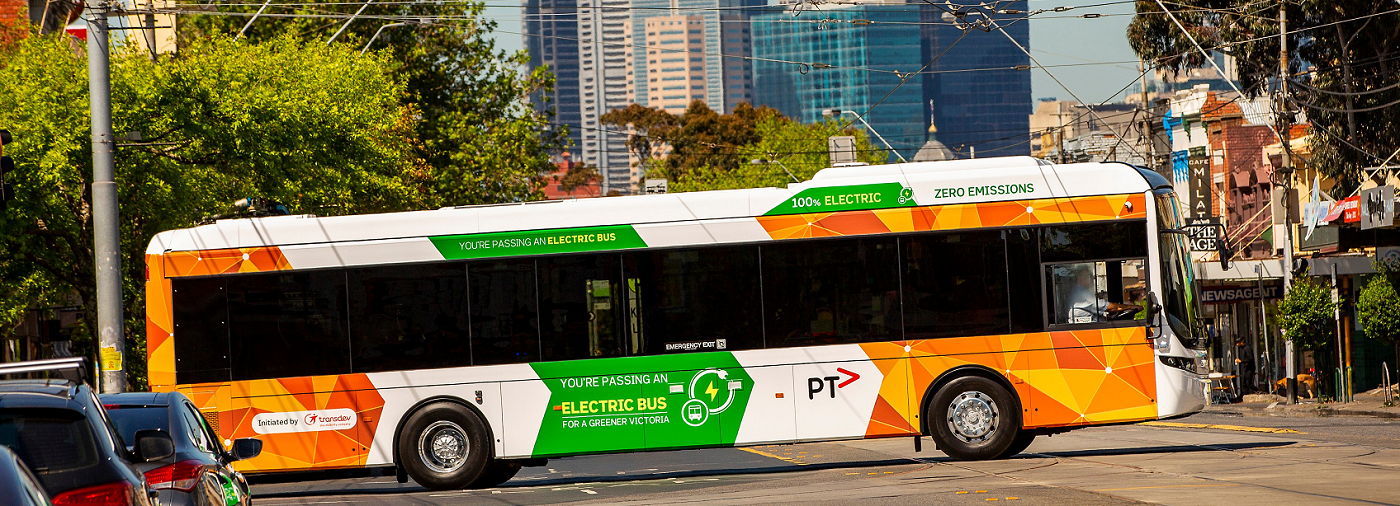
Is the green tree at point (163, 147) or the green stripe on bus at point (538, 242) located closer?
the green stripe on bus at point (538, 242)

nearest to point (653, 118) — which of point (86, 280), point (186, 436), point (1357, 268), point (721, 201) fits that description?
point (1357, 268)

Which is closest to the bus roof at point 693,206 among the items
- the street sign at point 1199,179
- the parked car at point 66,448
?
the parked car at point 66,448

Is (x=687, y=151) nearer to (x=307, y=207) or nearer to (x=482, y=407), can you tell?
(x=307, y=207)

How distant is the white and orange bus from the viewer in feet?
51.6

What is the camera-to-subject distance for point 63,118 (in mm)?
21172

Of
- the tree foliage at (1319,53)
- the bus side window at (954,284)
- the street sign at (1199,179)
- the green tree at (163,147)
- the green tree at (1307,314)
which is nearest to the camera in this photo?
the bus side window at (954,284)

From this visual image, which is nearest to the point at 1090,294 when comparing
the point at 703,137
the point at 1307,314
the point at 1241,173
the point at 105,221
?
the point at 105,221

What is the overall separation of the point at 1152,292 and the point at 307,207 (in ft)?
49.7

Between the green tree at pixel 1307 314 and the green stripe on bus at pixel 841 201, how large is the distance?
19240mm

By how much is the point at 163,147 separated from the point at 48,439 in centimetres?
1660

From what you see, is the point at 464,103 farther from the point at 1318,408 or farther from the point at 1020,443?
the point at 1020,443

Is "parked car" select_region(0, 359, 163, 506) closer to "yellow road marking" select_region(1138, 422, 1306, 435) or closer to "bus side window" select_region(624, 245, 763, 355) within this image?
"bus side window" select_region(624, 245, 763, 355)

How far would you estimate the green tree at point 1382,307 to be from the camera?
98.1 feet

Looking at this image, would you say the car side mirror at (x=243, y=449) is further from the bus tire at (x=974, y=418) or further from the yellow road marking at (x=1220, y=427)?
the yellow road marking at (x=1220, y=427)
